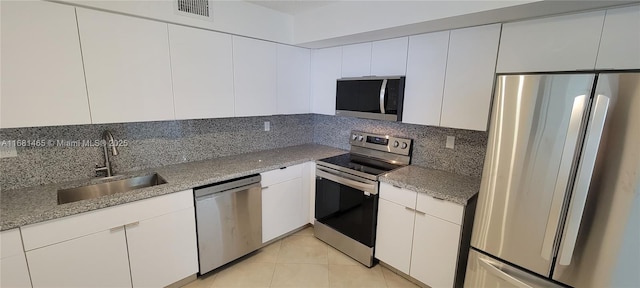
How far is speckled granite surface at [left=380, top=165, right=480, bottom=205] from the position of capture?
1870 mm

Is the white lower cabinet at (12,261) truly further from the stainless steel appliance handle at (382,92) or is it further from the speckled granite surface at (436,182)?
the stainless steel appliance handle at (382,92)

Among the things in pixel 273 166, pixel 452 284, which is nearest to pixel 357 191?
pixel 273 166

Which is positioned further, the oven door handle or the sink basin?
the oven door handle

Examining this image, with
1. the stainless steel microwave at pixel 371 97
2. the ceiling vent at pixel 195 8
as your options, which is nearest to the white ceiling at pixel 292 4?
the ceiling vent at pixel 195 8

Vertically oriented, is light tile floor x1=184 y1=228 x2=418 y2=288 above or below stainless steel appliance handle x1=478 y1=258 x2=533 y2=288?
below

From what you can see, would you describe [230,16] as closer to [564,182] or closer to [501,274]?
[564,182]

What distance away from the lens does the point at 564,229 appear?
128 centimetres

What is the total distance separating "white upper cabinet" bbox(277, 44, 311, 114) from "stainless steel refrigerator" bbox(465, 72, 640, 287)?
1.91 m

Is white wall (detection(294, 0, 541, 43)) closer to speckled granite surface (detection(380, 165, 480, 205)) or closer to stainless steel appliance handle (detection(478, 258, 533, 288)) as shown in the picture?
speckled granite surface (detection(380, 165, 480, 205))

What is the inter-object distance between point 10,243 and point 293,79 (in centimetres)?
232

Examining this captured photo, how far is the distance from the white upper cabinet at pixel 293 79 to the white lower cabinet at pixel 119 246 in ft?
4.34

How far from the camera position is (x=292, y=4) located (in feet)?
7.80

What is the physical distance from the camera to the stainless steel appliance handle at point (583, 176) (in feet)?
3.76

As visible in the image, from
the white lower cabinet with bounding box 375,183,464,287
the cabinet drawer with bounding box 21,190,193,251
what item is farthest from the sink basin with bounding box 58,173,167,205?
the white lower cabinet with bounding box 375,183,464,287
